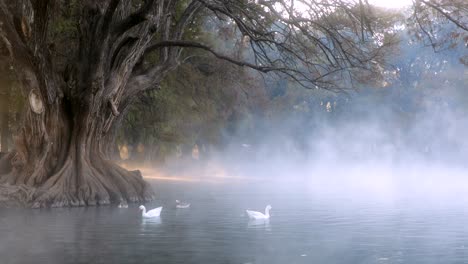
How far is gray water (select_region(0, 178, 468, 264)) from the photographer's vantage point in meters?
15.8

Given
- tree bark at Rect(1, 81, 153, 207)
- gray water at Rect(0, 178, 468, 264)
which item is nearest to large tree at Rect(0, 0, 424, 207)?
tree bark at Rect(1, 81, 153, 207)

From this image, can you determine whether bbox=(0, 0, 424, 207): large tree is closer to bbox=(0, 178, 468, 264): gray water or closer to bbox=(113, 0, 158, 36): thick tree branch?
bbox=(113, 0, 158, 36): thick tree branch

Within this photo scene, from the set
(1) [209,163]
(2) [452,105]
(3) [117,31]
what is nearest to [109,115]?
(3) [117,31]

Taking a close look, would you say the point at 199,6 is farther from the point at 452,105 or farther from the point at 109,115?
the point at 452,105

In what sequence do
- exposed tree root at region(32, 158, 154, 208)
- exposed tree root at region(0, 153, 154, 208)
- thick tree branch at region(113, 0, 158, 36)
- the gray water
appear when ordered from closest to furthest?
the gray water
thick tree branch at region(113, 0, 158, 36)
exposed tree root at region(0, 153, 154, 208)
exposed tree root at region(32, 158, 154, 208)

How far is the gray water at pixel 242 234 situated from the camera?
51.9 ft

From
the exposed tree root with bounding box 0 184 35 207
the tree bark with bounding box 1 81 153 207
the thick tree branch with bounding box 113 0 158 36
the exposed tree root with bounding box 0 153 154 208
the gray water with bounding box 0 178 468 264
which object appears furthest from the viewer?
the tree bark with bounding box 1 81 153 207

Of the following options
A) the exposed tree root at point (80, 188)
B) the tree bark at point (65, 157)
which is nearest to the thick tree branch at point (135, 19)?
the tree bark at point (65, 157)

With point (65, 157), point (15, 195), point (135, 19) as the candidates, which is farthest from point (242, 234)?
point (65, 157)

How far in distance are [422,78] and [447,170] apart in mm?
11846

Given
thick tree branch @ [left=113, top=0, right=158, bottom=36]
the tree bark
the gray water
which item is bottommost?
the gray water

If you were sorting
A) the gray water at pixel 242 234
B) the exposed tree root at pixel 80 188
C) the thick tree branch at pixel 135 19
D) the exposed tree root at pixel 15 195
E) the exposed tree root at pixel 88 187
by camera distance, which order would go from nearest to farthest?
the gray water at pixel 242 234 < the thick tree branch at pixel 135 19 < the exposed tree root at pixel 15 195 < the exposed tree root at pixel 80 188 < the exposed tree root at pixel 88 187

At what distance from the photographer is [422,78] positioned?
253ft

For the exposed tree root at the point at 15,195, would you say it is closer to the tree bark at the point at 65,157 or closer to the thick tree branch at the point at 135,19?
the tree bark at the point at 65,157
